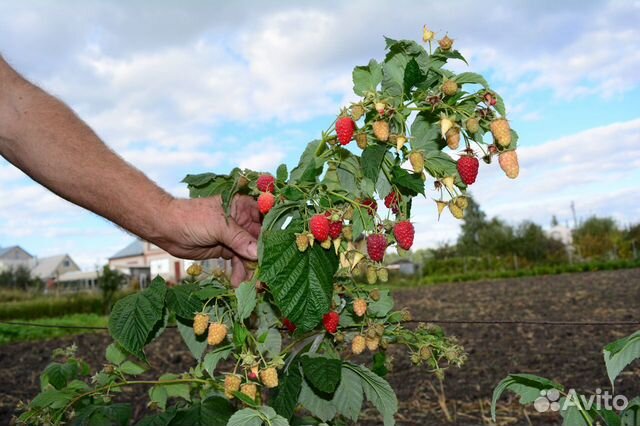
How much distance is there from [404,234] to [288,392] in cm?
46

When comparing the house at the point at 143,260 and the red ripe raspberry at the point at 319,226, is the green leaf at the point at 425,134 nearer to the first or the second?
the red ripe raspberry at the point at 319,226

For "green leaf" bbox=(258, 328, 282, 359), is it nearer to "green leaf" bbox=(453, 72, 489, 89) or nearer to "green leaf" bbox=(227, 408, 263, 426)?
"green leaf" bbox=(227, 408, 263, 426)

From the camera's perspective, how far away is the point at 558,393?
130 centimetres

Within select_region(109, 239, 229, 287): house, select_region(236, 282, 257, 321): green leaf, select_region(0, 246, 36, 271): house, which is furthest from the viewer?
select_region(0, 246, 36, 271): house

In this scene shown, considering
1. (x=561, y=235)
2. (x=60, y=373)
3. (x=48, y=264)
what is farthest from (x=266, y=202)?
(x=48, y=264)

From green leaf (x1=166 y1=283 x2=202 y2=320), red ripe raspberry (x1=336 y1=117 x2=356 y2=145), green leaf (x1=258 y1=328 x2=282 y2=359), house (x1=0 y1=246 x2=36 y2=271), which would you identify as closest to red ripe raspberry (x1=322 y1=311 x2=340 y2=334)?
green leaf (x1=258 y1=328 x2=282 y2=359)

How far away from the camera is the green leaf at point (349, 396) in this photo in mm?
1600

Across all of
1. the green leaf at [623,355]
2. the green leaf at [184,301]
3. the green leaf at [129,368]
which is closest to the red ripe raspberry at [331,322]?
the green leaf at [184,301]

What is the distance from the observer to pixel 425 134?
1441 mm

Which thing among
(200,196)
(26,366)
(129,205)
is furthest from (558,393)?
(26,366)

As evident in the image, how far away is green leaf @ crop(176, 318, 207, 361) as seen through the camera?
1.69 meters

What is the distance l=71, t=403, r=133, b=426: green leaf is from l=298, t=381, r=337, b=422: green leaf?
614 mm

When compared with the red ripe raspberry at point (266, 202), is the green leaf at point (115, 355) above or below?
below

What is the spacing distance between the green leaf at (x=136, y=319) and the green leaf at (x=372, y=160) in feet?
2.05
